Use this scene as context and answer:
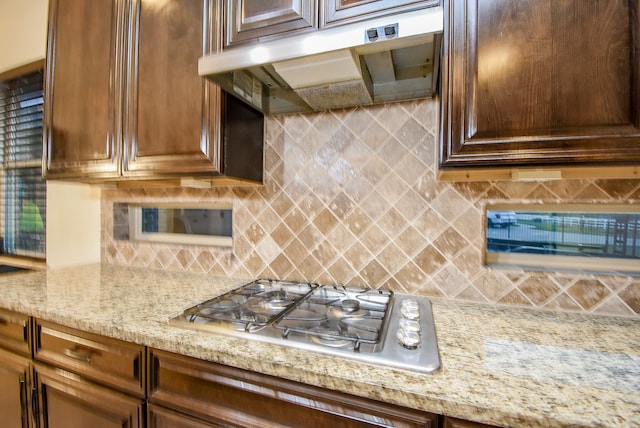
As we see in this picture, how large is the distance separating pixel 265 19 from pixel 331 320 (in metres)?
1.08

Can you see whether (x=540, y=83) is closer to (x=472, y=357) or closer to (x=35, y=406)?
(x=472, y=357)

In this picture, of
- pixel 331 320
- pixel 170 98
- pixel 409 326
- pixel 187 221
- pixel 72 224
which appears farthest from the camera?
pixel 72 224

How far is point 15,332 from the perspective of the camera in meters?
1.12

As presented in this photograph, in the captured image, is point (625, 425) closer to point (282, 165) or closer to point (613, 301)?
point (613, 301)

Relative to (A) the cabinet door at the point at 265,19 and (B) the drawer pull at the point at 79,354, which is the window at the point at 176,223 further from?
(A) the cabinet door at the point at 265,19

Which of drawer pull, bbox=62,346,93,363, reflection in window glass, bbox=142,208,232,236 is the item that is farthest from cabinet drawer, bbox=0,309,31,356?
reflection in window glass, bbox=142,208,232,236

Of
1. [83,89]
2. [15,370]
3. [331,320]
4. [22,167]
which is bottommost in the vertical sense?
[15,370]

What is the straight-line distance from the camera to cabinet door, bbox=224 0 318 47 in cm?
98

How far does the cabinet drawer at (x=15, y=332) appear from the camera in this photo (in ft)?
3.56

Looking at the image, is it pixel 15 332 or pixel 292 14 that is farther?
pixel 15 332

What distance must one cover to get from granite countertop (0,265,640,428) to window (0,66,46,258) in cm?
111

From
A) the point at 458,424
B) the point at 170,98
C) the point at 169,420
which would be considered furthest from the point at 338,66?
the point at 169,420

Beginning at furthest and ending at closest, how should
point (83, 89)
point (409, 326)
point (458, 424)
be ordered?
point (83, 89) < point (409, 326) < point (458, 424)

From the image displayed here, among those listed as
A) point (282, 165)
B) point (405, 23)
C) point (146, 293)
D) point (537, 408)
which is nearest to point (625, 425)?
point (537, 408)
